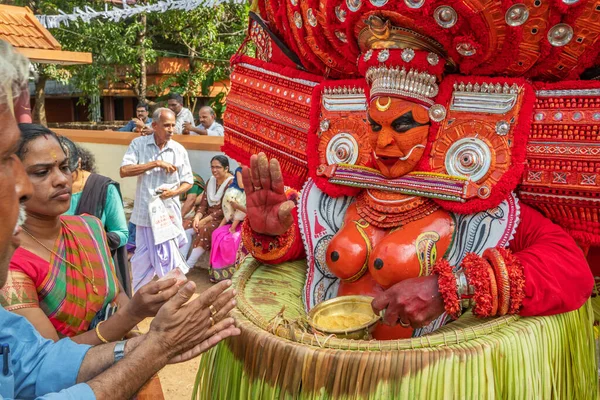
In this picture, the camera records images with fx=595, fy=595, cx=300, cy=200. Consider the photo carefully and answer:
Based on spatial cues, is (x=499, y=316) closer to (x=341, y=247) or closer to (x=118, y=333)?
(x=341, y=247)

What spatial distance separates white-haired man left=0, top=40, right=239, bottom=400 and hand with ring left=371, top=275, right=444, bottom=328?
1.67 feet

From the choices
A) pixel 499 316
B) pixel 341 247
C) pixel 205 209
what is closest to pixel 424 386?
pixel 499 316

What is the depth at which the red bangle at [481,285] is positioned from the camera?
1.81m

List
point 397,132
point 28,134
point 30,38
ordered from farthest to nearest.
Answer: point 30,38 < point 28,134 < point 397,132

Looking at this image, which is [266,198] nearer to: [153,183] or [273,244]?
[273,244]

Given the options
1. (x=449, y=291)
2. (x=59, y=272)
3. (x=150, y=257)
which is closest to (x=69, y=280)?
(x=59, y=272)

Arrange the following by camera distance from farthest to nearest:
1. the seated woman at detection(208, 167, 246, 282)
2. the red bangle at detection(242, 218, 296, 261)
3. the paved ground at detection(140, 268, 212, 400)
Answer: the seated woman at detection(208, 167, 246, 282)
the paved ground at detection(140, 268, 212, 400)
the red bangle at detection(242, 218, 296, 261)

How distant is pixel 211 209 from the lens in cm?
624

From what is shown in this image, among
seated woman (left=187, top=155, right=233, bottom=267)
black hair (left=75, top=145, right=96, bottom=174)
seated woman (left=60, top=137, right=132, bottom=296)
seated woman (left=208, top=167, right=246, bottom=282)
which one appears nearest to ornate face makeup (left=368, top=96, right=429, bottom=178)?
seated woman (left=60, top=137, right=132, bottom=296)

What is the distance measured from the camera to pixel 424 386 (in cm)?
166

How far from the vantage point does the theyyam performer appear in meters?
1.76

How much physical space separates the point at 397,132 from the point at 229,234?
3966mm

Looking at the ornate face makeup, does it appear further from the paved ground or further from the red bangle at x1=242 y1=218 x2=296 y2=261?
the paved ground

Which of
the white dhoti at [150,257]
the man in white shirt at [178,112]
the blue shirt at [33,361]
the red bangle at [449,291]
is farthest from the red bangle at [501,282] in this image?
the man in white shirt at [178,112]
